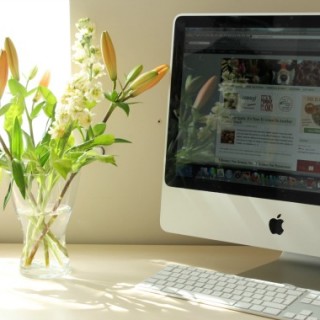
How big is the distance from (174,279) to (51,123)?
1.29 feet

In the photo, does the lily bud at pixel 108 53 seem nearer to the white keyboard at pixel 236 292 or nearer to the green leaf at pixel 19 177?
the green leaf at pixel 19 177

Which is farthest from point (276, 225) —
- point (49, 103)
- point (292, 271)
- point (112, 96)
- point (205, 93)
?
point (49, 103)

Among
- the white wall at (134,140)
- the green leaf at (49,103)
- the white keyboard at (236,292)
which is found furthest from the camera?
the white wall at (134,140)

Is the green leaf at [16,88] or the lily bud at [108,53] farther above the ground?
the lily bud at [108,53]

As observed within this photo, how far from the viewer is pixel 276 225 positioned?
5.28 feet

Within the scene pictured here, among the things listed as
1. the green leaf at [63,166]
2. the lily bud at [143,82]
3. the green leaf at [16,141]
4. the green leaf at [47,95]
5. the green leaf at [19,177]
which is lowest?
the green leaf at [19,177]

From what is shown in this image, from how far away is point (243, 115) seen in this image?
64.4 inches

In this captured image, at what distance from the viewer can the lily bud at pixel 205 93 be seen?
65.8 inches

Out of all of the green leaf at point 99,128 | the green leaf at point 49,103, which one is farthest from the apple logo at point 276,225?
the green leaf at point 49,103

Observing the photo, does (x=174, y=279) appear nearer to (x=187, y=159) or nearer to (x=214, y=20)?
(x=187, y=159)

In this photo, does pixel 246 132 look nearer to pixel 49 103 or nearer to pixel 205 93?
pixel 205 93

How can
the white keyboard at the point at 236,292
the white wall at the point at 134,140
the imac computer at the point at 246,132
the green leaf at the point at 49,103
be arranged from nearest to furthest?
1. the white keyboard at the point at 236,292
2. the imac computer at the point at 246,132
3. the green leaf at the point at 49,103
4. the white wall at the point at 134,140

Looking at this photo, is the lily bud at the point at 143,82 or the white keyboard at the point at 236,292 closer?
the white keyboard at the point at 236,292

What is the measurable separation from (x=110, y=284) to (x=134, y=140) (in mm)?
435
